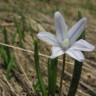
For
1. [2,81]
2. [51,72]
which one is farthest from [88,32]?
[51,72]

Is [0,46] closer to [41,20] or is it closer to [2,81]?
[2,81]

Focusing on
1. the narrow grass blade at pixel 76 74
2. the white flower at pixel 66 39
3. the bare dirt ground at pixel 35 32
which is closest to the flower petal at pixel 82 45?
the white flower at pixel 66 39

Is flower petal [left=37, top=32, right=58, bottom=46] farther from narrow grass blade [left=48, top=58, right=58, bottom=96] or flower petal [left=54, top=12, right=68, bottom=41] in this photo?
narrow grass blade [left=48, top=58, right=58, bottom=96]

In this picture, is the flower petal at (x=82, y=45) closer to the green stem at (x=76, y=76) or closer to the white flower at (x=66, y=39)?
the white flower at (x=66, y=39)

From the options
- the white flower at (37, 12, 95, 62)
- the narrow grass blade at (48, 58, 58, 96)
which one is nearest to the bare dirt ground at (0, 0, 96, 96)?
the narrow grass blade at (48, 58, 58, 96)

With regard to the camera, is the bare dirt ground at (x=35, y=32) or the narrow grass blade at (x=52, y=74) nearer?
the narrow grass blade at (x=52, y=74)

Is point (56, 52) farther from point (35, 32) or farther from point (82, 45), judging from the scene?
point (35, 32)

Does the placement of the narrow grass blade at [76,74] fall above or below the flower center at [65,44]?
below
